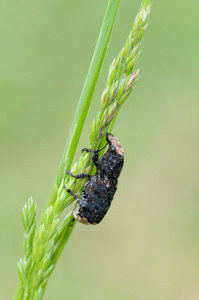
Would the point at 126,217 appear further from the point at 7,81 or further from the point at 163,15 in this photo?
the point at 163,15

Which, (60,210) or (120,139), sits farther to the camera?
(120,139)

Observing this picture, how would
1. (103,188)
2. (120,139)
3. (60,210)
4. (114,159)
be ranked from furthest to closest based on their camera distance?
(120,139), (114,159), (103,188), (60,210)

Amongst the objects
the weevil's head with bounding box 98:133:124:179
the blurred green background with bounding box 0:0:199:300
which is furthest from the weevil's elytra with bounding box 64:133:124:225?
the blurred green background with bounding box 0:0:199:300

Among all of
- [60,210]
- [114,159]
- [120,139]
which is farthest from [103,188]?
[120,139]

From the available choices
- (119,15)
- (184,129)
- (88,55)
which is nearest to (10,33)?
(88,55)

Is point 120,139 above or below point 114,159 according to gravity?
above

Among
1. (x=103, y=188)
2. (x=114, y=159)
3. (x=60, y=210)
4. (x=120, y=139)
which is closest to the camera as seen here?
(x=60, y=210)

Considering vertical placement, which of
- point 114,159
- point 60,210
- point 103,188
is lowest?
point 60,210

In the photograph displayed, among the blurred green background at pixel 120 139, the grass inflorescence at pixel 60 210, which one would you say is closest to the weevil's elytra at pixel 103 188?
the grass inflorescence at pixel 60 210

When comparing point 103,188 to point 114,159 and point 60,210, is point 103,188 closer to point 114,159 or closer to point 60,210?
point 114,159

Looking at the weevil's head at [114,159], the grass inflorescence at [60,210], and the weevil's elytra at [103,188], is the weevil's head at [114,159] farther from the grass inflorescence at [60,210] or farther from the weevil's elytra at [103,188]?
the grass inflorescence at [60,210]
